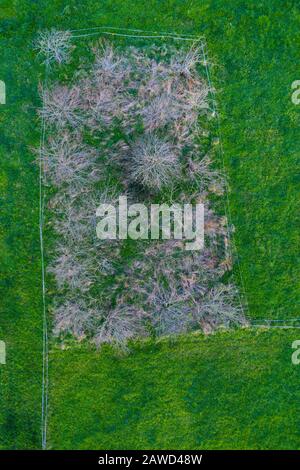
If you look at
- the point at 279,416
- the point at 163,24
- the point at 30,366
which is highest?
the point at 163,24

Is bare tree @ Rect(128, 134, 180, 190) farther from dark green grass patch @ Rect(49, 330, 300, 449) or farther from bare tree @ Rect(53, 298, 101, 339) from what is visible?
dark green grass patch @ Rect(49, 330, 300, 449)

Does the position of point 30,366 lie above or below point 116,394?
above

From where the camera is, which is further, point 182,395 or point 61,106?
point 182,395

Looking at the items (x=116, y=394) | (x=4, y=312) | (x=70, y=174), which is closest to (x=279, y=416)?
(x=116, y=394)

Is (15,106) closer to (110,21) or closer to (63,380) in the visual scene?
(110,21)

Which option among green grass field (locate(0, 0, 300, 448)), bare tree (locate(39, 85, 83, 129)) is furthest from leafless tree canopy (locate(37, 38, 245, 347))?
green grass field (locate(0, 0, 300, 448))

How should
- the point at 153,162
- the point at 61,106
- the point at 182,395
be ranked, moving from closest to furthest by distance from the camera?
1. the point at 153,162
2. the point at 61,106
3. the point at 182,395

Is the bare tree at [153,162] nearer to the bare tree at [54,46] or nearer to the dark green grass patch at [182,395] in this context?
the bare tree at [54,46]

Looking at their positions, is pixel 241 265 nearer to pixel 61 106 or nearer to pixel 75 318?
pixel 75 318

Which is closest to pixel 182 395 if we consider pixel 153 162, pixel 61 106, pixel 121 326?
pixel 121 326
